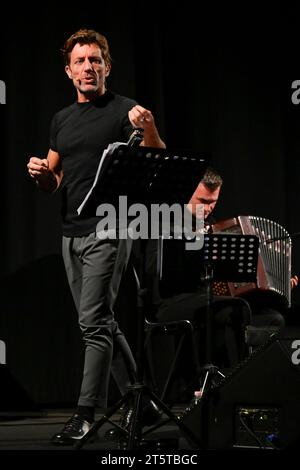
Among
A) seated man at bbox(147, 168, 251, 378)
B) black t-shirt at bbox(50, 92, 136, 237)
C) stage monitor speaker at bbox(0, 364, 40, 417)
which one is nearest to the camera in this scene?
black t-shirt at bbox(50, 92, 136, 237)

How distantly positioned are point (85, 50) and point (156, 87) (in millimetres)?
1640

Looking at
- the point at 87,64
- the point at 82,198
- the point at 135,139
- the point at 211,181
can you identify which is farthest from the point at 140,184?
the point at 211,181

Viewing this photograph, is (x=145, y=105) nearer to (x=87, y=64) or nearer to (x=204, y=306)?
(x=204, y=306)

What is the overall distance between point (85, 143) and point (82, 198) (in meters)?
0.25

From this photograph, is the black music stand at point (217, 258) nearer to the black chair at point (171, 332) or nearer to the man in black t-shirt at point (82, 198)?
the black chair at point (171, 332)

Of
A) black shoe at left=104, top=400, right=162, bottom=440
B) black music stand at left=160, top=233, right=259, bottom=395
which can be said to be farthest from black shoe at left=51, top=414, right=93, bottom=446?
black music stand at left=160, top=233, right=259, bottom=395

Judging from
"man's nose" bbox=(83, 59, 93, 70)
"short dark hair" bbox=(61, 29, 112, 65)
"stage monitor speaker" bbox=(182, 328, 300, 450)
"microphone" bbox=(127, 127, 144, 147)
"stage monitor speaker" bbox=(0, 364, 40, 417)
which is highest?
"short dark hair" bbox=(61, 29, 112, 65)

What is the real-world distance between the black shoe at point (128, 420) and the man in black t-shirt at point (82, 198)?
12 cm

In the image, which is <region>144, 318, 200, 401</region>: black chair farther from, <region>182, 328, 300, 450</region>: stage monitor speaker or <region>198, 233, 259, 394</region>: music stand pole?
<region>182, 328, 300, 450</region>: stage monitor speaker

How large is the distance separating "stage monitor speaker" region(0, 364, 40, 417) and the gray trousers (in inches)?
55.4

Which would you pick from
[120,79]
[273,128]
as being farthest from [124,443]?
[273,128]

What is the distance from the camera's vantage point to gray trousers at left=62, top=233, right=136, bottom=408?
A: 3166mm

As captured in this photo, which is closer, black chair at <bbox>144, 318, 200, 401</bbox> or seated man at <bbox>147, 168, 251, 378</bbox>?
black chair at <bbox>144, 318, 200, 401</bbox>

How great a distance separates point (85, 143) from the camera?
132 inches
